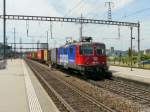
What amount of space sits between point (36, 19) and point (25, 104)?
110ft

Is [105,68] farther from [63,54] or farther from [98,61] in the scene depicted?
[63,54]

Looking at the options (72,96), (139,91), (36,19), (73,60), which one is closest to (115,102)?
(72,96)

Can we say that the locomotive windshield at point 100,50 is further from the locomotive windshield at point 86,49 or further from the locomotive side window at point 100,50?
the locomotive windshield at point 86,49

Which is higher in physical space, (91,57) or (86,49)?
(86,49)

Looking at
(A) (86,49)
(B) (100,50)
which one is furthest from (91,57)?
(B) (100,50)

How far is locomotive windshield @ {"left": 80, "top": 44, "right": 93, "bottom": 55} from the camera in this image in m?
28.5

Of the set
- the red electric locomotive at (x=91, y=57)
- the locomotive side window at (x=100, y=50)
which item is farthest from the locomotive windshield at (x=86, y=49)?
the locomotive side window at (x=100, y=50)

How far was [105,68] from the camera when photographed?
28.5 metres

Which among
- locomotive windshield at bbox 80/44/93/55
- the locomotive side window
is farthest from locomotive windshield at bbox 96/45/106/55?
locomotive windshield at bbox 80/44/93/55

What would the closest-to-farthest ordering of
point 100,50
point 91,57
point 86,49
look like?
point 91,57 < point 86,49 < point 100,50

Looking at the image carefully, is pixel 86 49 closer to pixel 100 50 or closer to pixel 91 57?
pixel 91 57

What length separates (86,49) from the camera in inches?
1126

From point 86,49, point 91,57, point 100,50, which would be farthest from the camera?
point 100,50

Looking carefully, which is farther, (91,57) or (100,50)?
(100,50)
